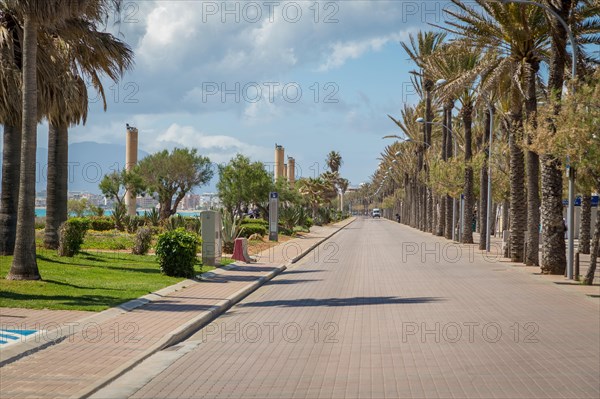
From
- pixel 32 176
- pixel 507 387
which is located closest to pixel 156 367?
pixel 507 387

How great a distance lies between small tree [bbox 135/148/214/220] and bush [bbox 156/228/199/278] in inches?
2170

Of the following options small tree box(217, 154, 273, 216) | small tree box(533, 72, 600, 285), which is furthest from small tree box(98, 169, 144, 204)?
small tree box(533, 72, 600, 285)

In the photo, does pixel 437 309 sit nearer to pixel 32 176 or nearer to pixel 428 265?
pixel 32 176

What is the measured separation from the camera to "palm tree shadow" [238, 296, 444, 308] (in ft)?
52.3

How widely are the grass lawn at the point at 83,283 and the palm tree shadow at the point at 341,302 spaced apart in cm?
283

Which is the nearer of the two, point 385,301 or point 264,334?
point 264,334

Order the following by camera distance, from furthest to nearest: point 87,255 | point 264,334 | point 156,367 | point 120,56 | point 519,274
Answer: point 87,255, point 519,274, point 120,56, point 264,334, point 156,367

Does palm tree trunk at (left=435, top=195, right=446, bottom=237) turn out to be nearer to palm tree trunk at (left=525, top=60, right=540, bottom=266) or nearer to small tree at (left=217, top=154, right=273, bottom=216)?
small tree at (left=217, top=154, right=273, bottom=216)

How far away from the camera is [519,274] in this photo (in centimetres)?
2361

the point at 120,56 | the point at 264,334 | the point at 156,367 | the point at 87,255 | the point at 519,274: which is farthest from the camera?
the point at 87,255

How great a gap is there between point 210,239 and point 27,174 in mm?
9961

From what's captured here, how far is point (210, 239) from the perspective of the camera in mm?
26250

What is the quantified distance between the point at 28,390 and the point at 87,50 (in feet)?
51.1

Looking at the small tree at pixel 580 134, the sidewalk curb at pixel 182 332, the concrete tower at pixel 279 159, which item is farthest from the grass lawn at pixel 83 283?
the concrete tower at pixel 279 159
